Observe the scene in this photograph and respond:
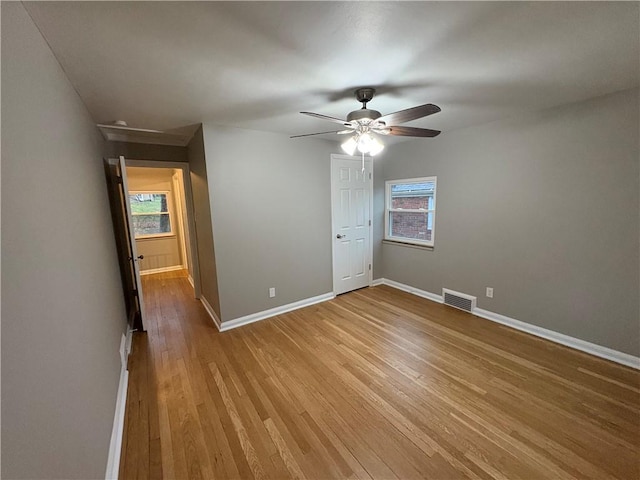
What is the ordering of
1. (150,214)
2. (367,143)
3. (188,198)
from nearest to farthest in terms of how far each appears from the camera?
1. (367,143)
2. (188,198)
3. (150,214)

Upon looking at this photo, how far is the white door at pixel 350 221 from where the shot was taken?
3.97m

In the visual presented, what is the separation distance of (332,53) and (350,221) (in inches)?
110

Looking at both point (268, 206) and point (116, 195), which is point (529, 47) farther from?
point (116, 195)

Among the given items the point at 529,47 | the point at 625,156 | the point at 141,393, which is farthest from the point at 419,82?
the point at 141,393

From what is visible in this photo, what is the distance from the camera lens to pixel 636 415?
183cm

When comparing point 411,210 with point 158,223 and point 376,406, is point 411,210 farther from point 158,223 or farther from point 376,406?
point 158,223

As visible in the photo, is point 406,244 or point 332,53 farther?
point 406,244

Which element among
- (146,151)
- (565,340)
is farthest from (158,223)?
(565,340)

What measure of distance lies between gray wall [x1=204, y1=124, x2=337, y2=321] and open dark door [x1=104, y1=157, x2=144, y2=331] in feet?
3.28

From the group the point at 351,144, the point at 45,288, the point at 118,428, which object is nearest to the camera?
the point at 45,288

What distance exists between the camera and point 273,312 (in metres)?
3.52

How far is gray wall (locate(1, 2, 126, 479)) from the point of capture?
780mm

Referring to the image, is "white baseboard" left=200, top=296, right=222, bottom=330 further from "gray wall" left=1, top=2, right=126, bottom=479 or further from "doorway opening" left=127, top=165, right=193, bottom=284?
"doorway opening" left=127, top=165, right=193, bottom=284

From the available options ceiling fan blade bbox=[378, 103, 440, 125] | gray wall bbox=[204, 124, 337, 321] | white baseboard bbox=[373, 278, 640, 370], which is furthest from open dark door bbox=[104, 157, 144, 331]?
white baseboard bbox=[373, 278, 640, 370]
